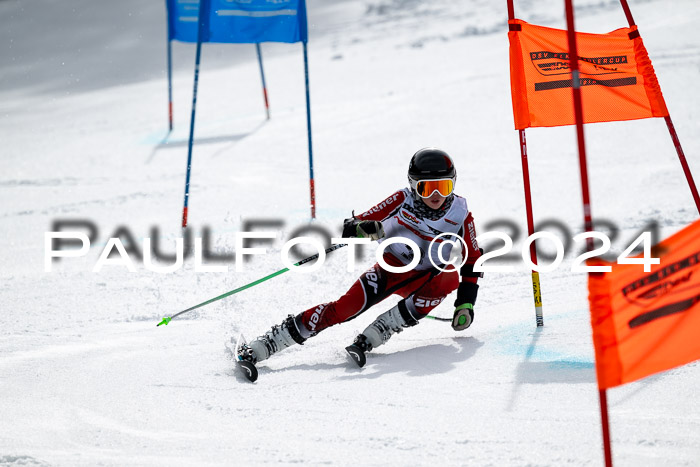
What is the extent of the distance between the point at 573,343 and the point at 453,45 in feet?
45.0

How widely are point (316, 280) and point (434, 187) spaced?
1882 mm

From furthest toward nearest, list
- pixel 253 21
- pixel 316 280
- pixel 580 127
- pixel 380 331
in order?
pixel 253 21, pixel 316 280, pixel 380 331, pixel 580 127

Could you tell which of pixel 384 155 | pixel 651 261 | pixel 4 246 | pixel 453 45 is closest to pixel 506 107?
pixel 384 155

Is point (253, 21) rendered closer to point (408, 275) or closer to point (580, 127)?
point (408, 275)

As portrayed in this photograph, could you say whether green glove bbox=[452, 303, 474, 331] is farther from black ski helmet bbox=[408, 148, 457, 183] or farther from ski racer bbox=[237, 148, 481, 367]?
black ski helmet bbox=[408, 148, 457, 183]

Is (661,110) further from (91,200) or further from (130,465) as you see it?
(91,200)

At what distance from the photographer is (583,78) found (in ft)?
→ 14.8

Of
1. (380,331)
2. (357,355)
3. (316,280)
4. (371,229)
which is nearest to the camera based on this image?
(357,355)

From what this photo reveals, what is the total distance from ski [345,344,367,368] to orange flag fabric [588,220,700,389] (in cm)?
168

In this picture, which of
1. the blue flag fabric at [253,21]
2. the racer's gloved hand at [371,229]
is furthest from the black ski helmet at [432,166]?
the blue flag fabric at [253,21]

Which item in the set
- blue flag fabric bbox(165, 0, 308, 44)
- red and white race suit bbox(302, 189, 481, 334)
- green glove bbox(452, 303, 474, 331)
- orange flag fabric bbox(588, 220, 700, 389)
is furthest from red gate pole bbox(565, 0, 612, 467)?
blue flag fabric bbox(165, 0, 308, 44)

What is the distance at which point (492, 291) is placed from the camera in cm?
528

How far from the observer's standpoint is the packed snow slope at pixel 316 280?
9.99ft

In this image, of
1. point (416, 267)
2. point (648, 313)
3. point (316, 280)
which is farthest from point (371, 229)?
point (648, 313)
